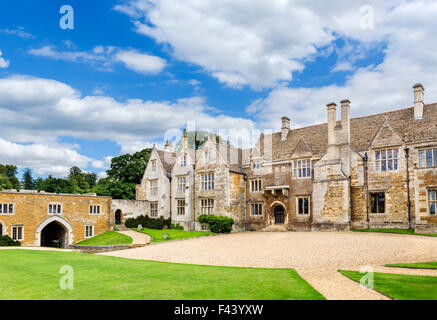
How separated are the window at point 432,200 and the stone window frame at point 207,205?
21.0 metres

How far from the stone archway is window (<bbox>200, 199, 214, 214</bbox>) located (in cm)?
1443

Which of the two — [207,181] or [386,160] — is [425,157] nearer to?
[386,160]

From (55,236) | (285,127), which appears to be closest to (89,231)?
(55,236)

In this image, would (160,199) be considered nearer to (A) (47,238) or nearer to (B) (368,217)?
(A) (47,238)

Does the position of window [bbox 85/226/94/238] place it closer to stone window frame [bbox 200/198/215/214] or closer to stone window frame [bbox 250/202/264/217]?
stone window frame [bbox 200/198/215/214]

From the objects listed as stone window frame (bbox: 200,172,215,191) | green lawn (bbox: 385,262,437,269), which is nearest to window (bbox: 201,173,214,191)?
stone window frame (bbox: 200,172,215,191)

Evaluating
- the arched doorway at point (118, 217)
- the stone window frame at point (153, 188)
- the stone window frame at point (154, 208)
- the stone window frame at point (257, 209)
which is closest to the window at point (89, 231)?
the arched doorway at point (118, 217)

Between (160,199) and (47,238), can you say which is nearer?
(47,238)

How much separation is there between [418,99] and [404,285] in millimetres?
24911

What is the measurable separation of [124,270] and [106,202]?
29.4 meters

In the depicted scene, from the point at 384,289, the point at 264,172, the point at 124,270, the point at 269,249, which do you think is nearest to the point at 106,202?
the point at 264,172

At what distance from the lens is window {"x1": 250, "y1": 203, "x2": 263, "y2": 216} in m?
38.4

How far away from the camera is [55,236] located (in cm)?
4041
